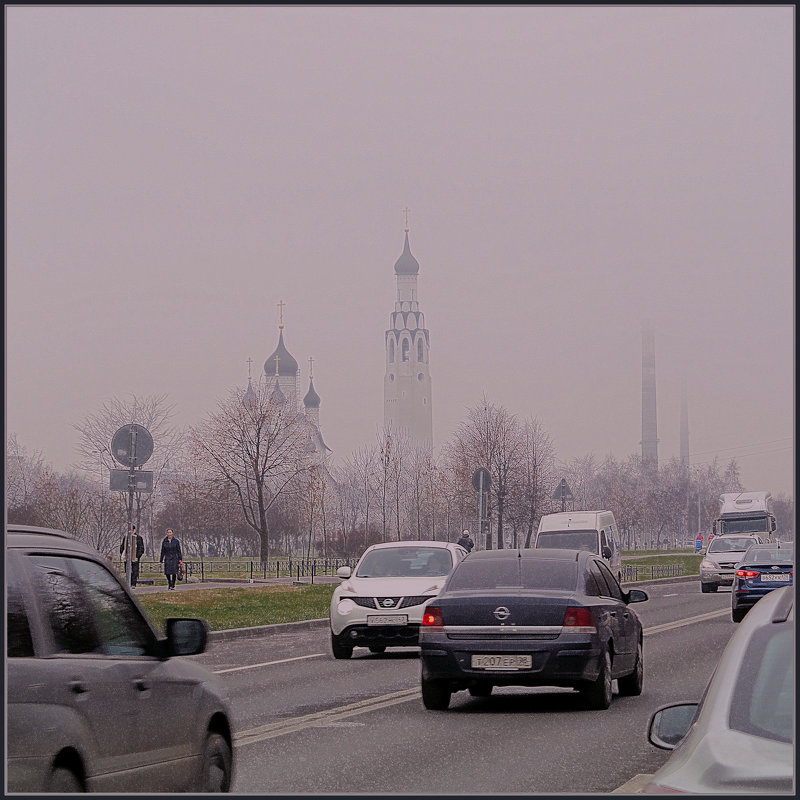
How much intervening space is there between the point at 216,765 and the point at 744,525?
51.8 metres

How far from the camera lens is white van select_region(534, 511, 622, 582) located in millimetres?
35625

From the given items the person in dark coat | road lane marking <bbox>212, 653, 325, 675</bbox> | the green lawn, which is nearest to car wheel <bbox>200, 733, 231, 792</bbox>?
road lane marking <bbox>212, 653, 325, 675</bbox>

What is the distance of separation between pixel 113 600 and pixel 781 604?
3.16m

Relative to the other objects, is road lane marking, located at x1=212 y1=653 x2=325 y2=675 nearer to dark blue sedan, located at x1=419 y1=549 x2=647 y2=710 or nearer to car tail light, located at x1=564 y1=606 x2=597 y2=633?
dark blue sedan, located at x1=419 y1=549 x2=647 y2=710

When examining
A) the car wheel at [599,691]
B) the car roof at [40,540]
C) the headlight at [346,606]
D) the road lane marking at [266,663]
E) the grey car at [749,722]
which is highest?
the car roof at [40,540]

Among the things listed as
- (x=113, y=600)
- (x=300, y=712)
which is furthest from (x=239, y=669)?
(x=113, y=600)

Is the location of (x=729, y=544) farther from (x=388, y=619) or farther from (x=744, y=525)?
(x=388, y=619)

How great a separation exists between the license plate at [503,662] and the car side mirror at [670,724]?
7.54 m

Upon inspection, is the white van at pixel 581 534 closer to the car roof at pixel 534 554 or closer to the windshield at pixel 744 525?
the windshield at pixel 744 525

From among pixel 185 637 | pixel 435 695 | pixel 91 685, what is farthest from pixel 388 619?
pixel 91 685

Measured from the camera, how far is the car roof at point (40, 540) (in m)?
5.66

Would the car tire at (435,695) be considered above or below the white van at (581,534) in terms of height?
below

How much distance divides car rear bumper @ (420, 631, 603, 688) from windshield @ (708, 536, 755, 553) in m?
27.9

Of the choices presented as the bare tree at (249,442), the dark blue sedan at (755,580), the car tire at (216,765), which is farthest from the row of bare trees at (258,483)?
the car tire at (216,765)
